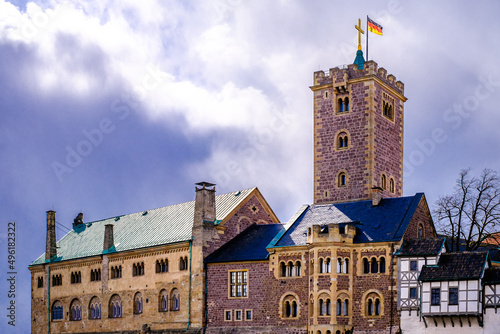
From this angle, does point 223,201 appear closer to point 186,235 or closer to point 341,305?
point 186,235

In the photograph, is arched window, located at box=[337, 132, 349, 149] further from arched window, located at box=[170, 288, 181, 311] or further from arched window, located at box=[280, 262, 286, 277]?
arched window, located at box=[170, 288, 181, 311]

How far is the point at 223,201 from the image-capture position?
77562 mm

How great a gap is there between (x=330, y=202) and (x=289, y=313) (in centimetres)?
1414

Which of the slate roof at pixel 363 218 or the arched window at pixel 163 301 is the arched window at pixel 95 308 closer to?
the arched window at pixel 163 301

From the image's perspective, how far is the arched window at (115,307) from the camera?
78625 millimetres

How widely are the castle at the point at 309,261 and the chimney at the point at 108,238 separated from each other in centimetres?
14

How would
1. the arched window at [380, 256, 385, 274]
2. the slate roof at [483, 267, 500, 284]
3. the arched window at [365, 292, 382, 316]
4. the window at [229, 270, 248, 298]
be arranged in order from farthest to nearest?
the window at [229, 270, 248, 298] → the arched window at [380, 256, 385, 274] → the arched window at [365, 292, 382, 316] → the slate roof at [483, 267, 500, 284]

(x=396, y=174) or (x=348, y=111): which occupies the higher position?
(x=348, y=111)

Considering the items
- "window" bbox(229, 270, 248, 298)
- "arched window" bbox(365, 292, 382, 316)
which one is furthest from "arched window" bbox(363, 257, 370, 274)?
"window" bbox(229, 270, 248, 298)

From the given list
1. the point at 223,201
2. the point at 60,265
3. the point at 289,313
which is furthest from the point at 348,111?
the point at 60,265

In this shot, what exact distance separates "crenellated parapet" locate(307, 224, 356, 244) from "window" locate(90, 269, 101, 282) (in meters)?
26.8

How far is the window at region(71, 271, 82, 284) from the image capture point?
8457 centimetres

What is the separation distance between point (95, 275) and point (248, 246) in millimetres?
19110

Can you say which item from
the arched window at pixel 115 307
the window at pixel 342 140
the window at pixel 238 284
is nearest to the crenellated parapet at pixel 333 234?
the window at pixel 238 284
